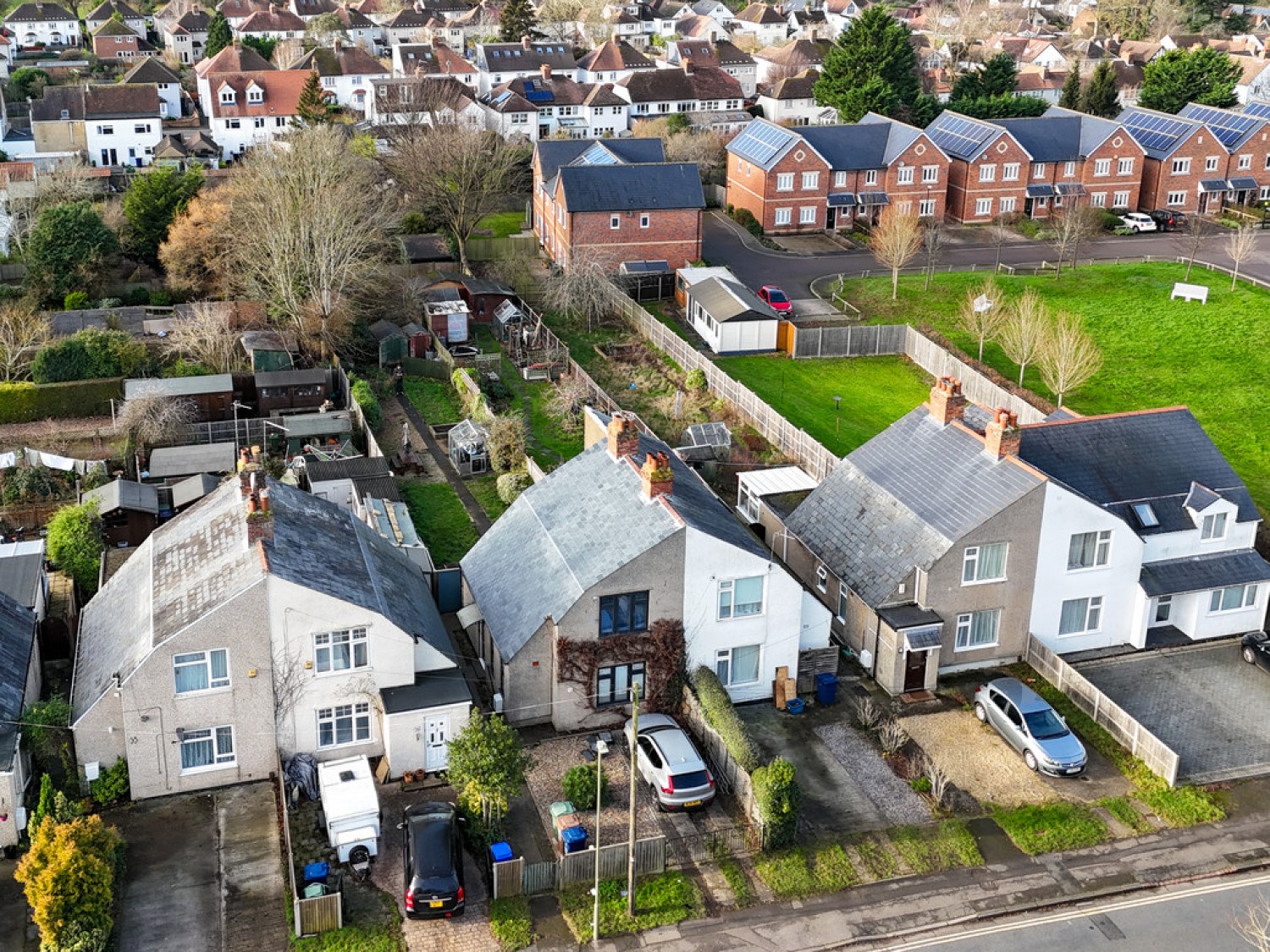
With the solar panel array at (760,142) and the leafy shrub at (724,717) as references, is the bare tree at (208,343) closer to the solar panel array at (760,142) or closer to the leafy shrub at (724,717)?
the leafy shrub at (724,717)

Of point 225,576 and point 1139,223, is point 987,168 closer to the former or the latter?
point 1139,223

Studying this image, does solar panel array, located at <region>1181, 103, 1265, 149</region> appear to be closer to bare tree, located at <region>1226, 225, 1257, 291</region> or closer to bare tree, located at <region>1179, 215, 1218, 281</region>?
bare tree, located at <region>1179, 215, 1218, 281</region>

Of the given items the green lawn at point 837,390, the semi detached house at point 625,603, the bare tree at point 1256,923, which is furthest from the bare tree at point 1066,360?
the bare tree at point 1256,923

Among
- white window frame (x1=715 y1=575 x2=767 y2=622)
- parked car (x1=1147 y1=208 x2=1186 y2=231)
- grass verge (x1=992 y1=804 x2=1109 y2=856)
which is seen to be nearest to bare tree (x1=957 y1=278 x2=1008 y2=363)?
parked car (x1=1147 y1=208 x2=1186 y2=231)

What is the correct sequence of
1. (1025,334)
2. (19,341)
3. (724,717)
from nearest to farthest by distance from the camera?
(724,717) → (19,341) → (1025,334)

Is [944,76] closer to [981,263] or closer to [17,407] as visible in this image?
[981,263]

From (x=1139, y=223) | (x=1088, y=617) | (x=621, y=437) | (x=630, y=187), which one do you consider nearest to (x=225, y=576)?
(x=621, y=437)
